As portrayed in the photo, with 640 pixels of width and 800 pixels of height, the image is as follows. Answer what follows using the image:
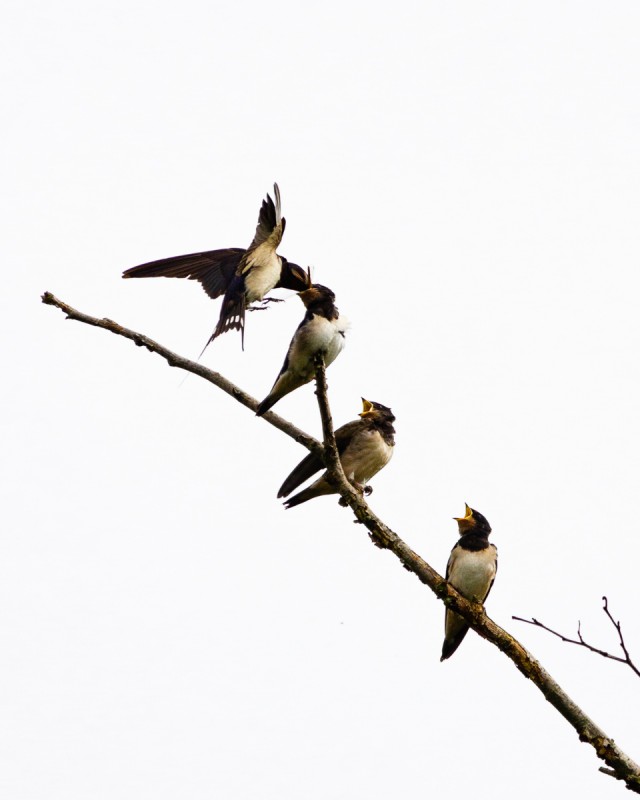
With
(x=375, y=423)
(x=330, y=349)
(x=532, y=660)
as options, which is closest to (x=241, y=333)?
(x=330, y=349)

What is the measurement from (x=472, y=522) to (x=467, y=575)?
0.73m

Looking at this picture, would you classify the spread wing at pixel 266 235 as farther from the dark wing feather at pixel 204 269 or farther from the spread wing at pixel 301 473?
the spread wing at pixel 301 473

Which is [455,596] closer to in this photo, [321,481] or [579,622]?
[579,622]

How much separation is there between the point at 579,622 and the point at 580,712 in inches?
22.1

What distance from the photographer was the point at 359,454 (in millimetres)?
6906

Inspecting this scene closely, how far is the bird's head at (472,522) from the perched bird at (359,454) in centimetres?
72

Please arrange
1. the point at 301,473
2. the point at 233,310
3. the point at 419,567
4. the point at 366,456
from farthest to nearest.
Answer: the point at 366,456, the point at 301,473, the point at 233,310, the point at 419,567

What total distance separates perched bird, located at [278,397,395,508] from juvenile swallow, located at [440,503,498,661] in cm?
81

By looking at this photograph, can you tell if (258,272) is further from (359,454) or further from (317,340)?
(359,454)

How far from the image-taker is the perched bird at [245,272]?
20.2 ft

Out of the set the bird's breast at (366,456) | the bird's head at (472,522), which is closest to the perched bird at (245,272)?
the bird's breast at (366,456)

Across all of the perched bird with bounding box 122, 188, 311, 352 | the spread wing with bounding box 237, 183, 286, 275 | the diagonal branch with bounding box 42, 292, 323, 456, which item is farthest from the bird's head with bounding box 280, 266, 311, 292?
the diagonal branch with bounding box 42, 292, 323, 456

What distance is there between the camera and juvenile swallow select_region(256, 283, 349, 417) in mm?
5797

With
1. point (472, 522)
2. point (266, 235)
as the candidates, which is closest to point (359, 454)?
point (472, 522)
